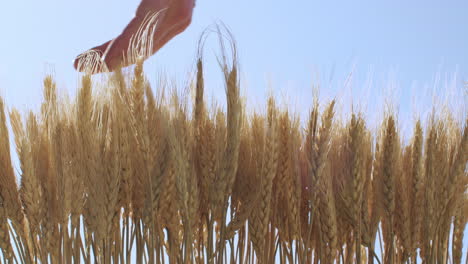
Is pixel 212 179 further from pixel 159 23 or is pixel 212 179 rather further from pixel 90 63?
pixel 159 23

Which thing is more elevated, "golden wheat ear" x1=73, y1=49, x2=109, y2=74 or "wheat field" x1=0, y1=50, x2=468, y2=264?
"golden wheat ear" x1=73, y1=49, x2=109, y2=74

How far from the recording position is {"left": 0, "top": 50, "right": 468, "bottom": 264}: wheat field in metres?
1.57

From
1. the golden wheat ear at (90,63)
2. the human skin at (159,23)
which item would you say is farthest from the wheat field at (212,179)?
the human skin at (159,23)

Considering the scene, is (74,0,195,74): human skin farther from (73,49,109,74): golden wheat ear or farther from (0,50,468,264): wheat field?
(0,50,468,264): wheat field

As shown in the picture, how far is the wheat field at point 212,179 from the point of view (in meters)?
1.57

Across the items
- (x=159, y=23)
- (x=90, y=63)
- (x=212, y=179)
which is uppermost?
(x=159, y=23)

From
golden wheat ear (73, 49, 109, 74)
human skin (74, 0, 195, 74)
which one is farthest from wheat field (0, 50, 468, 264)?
human skin (74, 0, 195, 74)

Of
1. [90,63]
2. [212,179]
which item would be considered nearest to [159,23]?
[90,63]

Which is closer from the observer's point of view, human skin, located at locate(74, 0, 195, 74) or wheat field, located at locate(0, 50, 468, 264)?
wheat field, located at locate(0, 50, 468, 264)

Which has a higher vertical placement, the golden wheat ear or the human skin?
the human skin

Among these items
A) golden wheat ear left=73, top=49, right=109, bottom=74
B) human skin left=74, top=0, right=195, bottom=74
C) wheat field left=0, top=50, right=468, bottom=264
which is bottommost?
wheat field left=0, top=50, right=468, bottom=264

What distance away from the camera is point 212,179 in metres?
1.60

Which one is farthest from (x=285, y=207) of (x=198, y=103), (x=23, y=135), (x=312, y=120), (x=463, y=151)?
(x=23, y=135)

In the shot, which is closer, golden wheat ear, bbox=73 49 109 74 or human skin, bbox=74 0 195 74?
golden wheat ear, bbox=73 49 109 74
